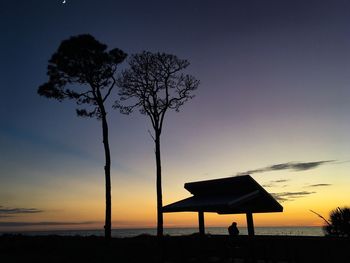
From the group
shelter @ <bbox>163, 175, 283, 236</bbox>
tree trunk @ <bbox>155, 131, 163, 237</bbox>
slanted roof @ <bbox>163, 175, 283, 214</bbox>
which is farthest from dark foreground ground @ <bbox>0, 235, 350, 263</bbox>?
tree trunk @ <bbox>155, 131, 163, 237</bbox>

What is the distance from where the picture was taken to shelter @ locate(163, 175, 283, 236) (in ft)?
37.3

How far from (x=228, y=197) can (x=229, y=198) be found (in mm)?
243

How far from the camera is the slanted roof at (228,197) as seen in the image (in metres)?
11.3

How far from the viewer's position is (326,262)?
38.4ft

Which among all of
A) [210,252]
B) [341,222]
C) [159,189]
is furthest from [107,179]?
[341,222]

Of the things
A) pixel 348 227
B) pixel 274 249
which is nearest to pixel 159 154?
pixel 274 249

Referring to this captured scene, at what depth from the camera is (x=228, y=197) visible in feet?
38.6

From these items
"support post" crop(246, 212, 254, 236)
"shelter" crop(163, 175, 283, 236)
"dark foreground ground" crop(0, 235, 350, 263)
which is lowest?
"dark foreground ground" crop(0, 235, 350, 263)

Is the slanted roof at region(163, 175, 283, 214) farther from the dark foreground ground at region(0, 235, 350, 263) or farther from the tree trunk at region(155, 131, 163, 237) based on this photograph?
the tree trunk at region(155, 131, 163, 237)

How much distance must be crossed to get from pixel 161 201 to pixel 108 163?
391 centimetres

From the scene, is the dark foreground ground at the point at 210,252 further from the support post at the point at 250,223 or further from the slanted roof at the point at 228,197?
the slanted roof at the point at 228,197

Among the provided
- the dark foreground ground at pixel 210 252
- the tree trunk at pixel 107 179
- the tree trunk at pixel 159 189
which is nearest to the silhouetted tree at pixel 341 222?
the dark foreground ground at pixel 210 252

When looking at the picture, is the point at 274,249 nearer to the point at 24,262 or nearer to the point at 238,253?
the point at 238,253

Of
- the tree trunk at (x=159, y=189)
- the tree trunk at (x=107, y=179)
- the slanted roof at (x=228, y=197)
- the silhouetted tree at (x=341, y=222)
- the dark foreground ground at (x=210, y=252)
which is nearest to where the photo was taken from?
the silhouetted tree at (x=341, y=222)
